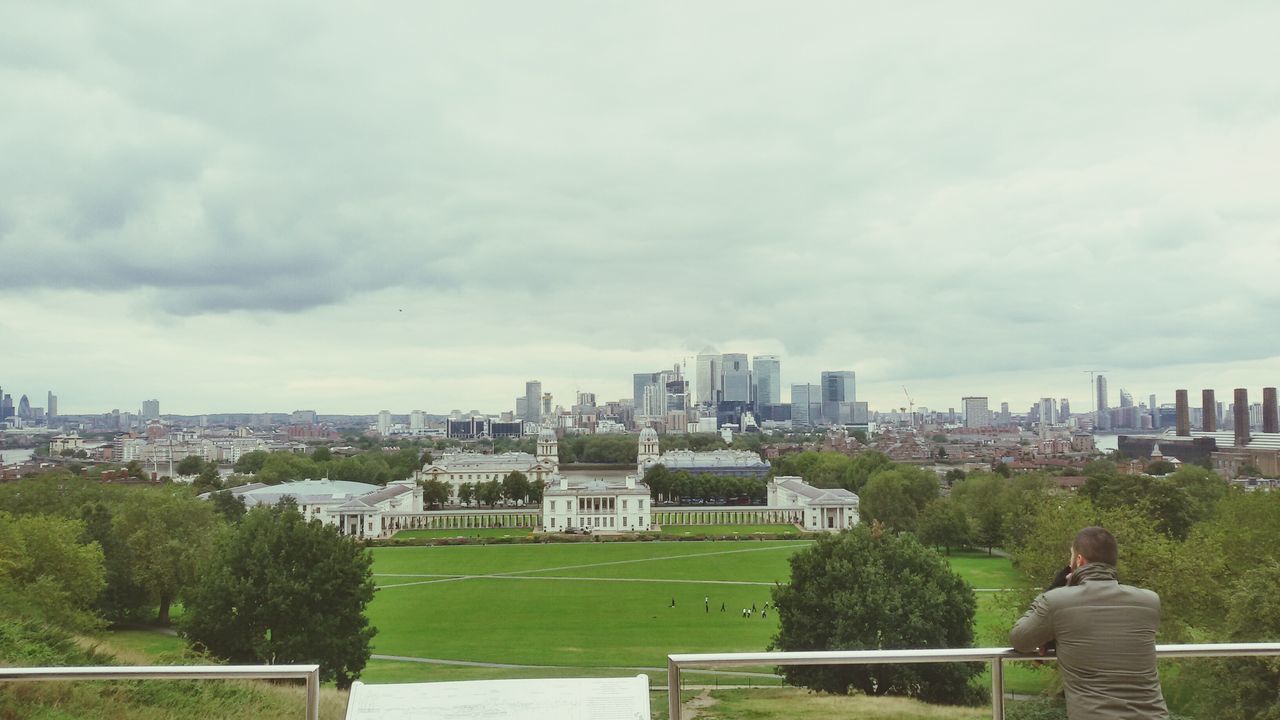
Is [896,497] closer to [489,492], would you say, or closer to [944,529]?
[944,529]

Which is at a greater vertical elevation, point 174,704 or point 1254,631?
point 174,704

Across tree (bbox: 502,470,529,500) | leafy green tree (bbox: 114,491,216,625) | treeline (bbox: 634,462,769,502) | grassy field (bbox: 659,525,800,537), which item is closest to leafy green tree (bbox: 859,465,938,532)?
grassy field (bbox: 659,525,800,537)

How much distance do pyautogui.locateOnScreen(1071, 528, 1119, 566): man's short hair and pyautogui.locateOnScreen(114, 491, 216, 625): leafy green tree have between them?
26.8 m

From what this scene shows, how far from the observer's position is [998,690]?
3.70 m

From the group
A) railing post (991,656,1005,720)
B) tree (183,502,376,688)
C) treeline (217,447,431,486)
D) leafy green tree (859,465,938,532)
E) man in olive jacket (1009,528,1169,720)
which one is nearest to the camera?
man in olive jacket (1009,528,1169,720)

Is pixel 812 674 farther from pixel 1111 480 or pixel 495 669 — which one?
pixel 1111 480

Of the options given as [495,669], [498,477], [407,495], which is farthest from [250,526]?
[498,477]

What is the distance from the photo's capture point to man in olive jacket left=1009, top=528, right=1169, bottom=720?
3.14 metres

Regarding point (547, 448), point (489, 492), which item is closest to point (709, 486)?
point (489, 492)

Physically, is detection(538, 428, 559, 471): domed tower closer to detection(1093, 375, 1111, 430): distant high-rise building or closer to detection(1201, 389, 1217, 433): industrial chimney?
detection(1201, 389, 1217, 433): industrial chimney

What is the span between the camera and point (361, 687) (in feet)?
11.8

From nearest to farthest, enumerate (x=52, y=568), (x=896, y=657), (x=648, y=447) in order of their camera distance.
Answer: (x=896, y=657) < (x=52, y=568) < (x=648, y=447)

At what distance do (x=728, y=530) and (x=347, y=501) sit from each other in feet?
86.2

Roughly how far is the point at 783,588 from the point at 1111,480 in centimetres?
2840
